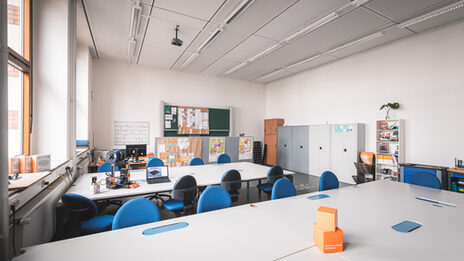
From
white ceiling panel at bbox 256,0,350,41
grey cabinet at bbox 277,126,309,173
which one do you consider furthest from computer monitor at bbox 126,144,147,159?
grey cabinet at bbox 277,126,309,173

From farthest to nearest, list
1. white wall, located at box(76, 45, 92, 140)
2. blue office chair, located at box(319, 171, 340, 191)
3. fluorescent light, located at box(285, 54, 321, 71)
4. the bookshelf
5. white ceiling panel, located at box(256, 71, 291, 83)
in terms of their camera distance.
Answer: white ceiling panel, located at box(256, 71, 291, 83)
fluorescent light, located at box(285, 54, 321, 71)
white wall, located at box(76, 45, 92, 140)
the bookshelf
blue office chair, located at box(319, 171, 340, 191)

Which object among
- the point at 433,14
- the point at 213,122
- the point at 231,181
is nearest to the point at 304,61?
the point at 433,14

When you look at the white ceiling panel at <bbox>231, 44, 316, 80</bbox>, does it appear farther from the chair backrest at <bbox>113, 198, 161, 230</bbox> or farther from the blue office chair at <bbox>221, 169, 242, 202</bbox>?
the chair backrest at <bbox>113, 198, 161, 230</bbox>

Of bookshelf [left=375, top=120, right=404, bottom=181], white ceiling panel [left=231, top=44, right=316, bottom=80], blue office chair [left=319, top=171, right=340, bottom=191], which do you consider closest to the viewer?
blue office chair [left=319, top=171, right=340, bottom=191]

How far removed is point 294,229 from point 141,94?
6398 mm

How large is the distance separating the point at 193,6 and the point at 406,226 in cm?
404

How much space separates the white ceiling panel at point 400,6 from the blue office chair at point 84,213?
497 cm

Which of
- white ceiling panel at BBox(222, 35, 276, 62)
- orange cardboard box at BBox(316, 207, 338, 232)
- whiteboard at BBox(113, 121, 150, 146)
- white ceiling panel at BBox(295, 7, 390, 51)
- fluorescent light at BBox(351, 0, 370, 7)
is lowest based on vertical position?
orange cardboard box at BBox(316, 207, 338, 232)

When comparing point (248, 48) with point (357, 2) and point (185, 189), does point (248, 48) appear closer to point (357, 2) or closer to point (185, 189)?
point (357, 2)

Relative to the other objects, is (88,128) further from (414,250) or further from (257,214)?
(414,250)

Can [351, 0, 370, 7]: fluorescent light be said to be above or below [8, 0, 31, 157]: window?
above

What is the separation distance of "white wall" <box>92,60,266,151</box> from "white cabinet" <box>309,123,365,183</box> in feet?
9.61

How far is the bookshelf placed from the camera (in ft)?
15.5

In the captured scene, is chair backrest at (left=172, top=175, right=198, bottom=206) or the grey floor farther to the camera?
the grey floor
